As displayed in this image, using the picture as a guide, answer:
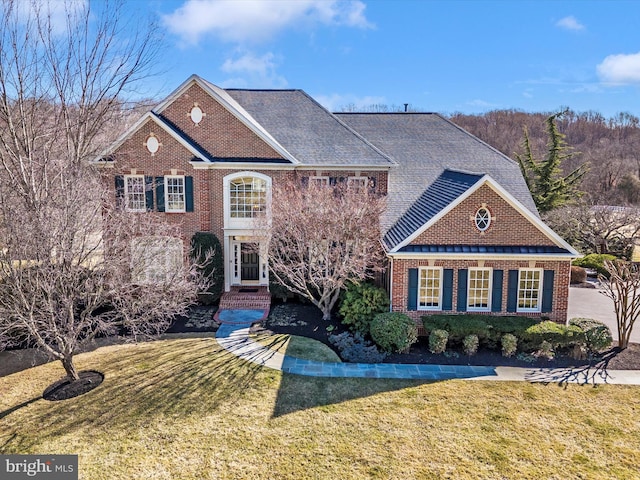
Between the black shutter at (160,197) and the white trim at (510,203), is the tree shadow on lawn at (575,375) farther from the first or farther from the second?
the black shutter at (160,197)

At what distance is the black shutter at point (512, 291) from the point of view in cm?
1564

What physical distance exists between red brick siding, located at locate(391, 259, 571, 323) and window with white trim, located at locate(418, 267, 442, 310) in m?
0.28

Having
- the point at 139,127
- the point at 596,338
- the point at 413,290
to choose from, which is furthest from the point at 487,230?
the point at 139,127

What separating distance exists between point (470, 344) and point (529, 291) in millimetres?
3574

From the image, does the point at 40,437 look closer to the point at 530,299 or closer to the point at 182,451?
the point at 182,451

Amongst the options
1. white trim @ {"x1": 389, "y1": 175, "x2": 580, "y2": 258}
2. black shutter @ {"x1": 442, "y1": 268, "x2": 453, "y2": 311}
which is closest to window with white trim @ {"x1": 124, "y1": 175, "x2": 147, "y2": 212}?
white trim @ {"x1": 389, "y1": 175, "x2": 580, "y2": 258}

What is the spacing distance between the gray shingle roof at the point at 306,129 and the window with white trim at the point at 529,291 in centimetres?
838

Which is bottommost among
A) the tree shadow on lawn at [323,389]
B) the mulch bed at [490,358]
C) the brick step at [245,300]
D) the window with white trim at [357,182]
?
the tree shadow on lawn at [323,389]

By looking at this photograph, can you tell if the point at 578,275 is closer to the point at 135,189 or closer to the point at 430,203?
the point at 430,203

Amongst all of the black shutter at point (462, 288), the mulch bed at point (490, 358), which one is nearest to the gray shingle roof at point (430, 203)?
the black shutter at point (462, 288)

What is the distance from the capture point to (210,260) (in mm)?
20031

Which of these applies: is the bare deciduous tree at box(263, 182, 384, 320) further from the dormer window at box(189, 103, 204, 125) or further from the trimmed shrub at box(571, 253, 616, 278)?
the trimmed shrub at box(571, 253, 616, 278)

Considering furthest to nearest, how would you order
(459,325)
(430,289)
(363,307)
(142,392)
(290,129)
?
(290,129), (363,307), (430,289), (459,325), (142,392)

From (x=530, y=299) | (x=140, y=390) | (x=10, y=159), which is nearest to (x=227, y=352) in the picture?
(x=140, y=390)
